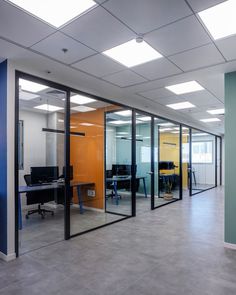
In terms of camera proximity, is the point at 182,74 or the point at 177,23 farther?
the point at 182,74

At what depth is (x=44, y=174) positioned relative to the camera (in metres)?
5.20

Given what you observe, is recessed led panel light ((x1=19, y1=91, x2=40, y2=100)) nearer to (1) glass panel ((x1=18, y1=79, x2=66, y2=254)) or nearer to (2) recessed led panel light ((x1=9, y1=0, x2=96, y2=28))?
(1) glass panel ((x1=18, y1=79, x2=66, y2=254))

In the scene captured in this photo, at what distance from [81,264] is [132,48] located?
2963 millimetres

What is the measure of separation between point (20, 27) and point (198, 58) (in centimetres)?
233

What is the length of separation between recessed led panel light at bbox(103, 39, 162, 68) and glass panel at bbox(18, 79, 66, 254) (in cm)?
147

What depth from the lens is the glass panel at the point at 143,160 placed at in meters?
6.68

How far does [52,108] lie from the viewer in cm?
579

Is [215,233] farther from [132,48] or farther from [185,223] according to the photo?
[132,48]

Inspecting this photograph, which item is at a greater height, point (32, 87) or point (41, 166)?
point (32, 87)

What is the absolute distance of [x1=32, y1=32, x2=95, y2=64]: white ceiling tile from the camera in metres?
2.70

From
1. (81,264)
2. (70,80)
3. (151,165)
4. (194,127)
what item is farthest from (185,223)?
(194,127)

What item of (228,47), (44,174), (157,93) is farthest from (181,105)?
(44,174)

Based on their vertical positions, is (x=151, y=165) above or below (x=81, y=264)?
above

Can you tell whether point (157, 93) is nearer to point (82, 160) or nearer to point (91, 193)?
point (82, 160)
